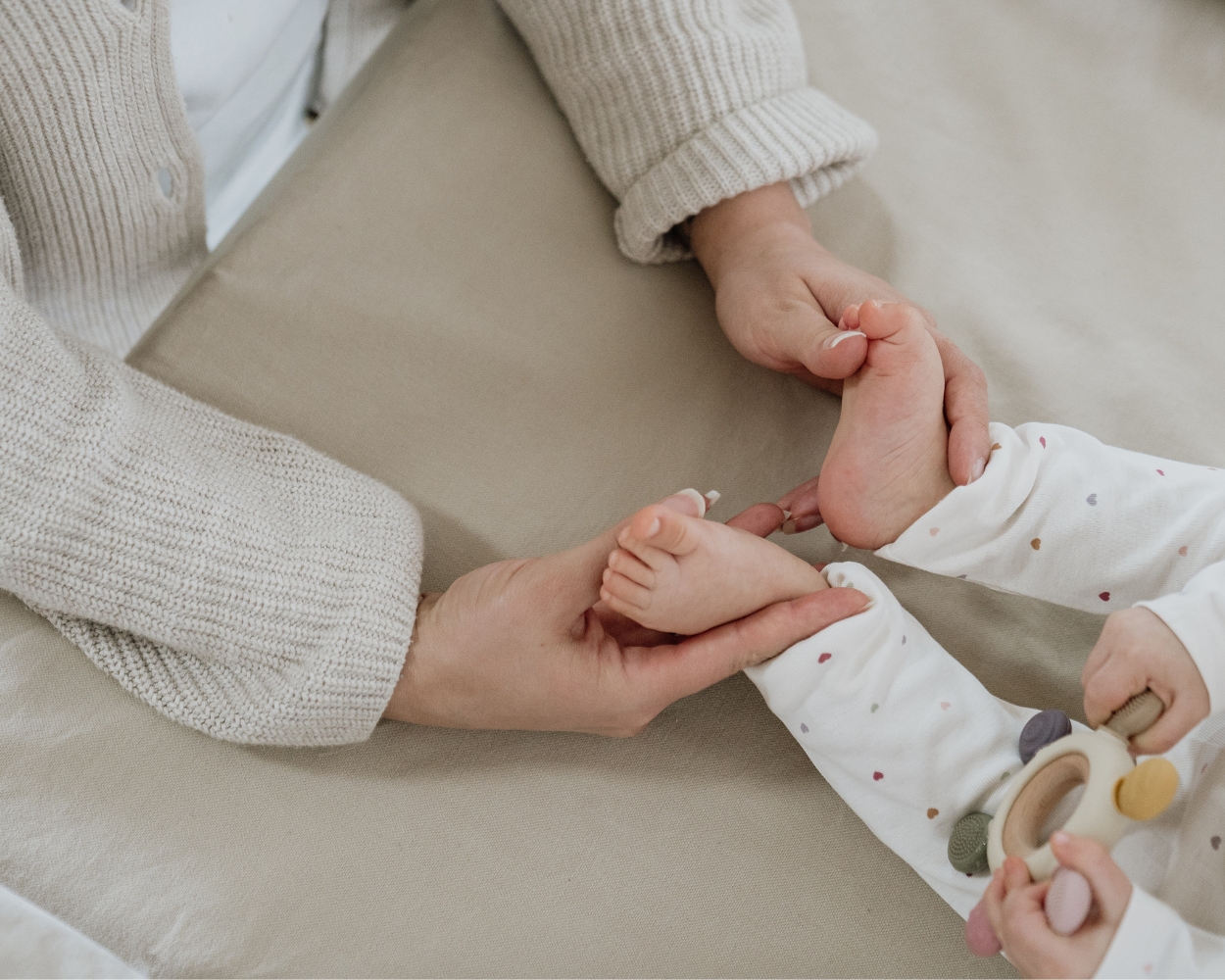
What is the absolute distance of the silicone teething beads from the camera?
0.54m

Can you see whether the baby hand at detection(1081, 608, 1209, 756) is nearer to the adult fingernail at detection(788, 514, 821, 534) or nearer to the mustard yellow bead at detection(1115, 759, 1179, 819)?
the mustard yellow bead at detection(1115, 759, 1179, 819)

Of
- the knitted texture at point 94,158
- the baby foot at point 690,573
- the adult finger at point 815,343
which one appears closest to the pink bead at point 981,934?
the baby foot at point 690,573

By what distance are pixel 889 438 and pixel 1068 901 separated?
0.28 meters

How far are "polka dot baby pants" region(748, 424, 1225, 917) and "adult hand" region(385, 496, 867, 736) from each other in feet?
0.07

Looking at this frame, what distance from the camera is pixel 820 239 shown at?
0.79 meters

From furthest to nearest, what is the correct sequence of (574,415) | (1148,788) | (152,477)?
1. (574,415)
2. (152,477)
3. (1148,788)

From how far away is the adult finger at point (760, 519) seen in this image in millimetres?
632

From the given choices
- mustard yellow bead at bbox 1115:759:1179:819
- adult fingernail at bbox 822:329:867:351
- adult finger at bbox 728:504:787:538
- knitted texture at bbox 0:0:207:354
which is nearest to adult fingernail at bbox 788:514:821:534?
adult finger at bbox 728:504:787:538

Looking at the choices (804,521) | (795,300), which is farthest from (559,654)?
(795,300)

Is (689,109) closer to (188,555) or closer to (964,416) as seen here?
(964,416)

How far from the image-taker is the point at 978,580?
2.09ft

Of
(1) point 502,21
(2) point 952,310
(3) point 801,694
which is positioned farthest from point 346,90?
(3) point 801,694

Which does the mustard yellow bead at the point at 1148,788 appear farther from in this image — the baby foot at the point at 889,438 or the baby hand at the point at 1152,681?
the baby foot at the point at 889,438

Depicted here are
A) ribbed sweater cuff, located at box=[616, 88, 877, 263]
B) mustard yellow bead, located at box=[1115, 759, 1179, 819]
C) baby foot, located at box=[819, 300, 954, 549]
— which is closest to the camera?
mustard yellow bead, located at box=[1115, 759, 1179, 819]
